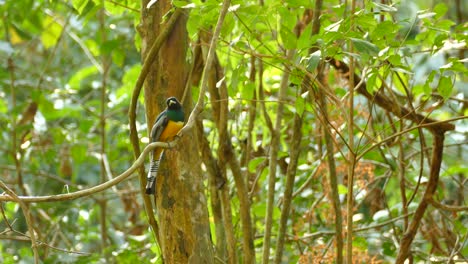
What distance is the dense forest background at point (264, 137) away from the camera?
8.07 feet

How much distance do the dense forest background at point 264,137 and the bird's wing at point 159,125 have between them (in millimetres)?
56

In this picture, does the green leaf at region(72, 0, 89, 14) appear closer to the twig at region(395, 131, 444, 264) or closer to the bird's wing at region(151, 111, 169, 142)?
the bird's wing at region(151, 111, 169, 142)

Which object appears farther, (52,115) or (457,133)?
(52,115)

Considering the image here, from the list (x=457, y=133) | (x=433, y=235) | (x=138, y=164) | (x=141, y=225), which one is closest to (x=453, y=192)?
(x=457, y=133)

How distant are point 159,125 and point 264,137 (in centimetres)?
146

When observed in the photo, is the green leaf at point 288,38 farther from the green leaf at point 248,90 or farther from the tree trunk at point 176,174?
the tree trunk at point 176,174

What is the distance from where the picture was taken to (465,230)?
3.58 metres

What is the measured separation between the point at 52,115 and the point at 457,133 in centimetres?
274

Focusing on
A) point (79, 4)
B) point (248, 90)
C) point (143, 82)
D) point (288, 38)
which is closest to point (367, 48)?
point (288, 38)

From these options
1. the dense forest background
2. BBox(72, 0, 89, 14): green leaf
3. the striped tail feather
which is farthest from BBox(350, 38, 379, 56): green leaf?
BBox(72, 0, 89, 14): green leaf

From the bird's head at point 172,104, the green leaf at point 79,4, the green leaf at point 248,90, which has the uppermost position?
the green leaf at point 79,4

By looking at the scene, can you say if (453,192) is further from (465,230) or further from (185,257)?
(185,257)

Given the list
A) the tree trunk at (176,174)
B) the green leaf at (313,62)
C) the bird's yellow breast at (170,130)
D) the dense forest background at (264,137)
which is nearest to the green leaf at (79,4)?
the dense forest background at (264,137)

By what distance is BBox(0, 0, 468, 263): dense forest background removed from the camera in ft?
8.07
